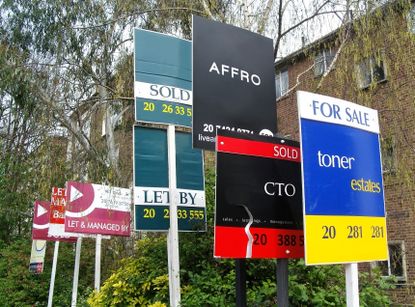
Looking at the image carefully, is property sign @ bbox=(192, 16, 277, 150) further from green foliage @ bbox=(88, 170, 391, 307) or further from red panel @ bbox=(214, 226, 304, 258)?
green foliage @ bbox=(88, 170, 391, 307)

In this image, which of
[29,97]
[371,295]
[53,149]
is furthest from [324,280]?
[29,97]

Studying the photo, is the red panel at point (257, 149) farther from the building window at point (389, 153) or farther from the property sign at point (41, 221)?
the property sign at point (41, 221)

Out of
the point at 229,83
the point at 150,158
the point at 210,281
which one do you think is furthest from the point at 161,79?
the point at 210,281

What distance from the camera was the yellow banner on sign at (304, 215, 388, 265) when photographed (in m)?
3.48

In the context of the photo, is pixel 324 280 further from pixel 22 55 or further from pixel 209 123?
Answer: pixel 22 55

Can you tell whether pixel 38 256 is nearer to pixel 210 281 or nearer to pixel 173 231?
pixel 173 231

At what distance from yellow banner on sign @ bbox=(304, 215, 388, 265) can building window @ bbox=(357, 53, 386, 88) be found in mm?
2992

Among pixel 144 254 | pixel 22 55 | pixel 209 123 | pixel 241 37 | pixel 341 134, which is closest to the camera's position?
pixel 341 134

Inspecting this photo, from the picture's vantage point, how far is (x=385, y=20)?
263 inches

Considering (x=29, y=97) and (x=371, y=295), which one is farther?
(x=29, y=97)

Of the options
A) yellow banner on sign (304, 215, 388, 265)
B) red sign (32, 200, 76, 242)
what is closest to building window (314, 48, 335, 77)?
yellow banner on sign (304, 215, 388, 265)

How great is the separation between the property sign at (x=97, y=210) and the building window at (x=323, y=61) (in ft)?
12.6

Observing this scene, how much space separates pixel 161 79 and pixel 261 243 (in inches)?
129

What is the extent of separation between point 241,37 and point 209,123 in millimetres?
942
